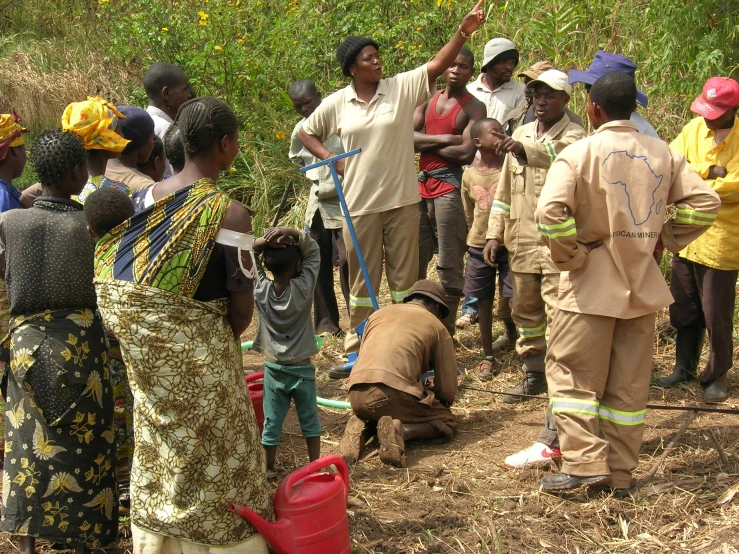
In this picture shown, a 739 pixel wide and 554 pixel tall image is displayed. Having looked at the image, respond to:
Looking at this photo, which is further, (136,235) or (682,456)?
(682,456)

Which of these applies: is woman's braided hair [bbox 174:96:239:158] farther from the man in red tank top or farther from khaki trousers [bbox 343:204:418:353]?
the man in red tank top

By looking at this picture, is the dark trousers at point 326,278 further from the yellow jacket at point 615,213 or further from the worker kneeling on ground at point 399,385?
the yellow jacket at point 615,213

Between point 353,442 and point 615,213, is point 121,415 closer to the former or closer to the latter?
point 353,442

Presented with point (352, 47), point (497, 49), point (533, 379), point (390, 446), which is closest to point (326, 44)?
point (497, 49)

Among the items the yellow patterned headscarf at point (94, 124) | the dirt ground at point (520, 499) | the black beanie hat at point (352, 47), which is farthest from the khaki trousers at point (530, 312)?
the yellow patterned headscarf at point (94, 124)

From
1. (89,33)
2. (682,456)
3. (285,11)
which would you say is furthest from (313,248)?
(89,33)

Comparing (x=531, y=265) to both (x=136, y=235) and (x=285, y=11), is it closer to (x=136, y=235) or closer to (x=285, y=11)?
(x=136, y=235)

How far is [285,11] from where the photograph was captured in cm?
1211

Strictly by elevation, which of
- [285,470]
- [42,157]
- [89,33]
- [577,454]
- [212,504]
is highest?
[89,33]

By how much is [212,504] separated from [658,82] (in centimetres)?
641

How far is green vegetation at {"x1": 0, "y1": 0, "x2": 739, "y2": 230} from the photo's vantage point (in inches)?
284

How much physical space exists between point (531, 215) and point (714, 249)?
1.20 m

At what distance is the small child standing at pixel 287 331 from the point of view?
4332 mm

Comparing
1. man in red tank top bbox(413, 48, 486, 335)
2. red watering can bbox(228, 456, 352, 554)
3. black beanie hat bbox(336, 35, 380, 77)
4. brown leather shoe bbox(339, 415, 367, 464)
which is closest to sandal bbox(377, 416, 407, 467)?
brown leather shoe bbox(339, 415, 367, 464)
